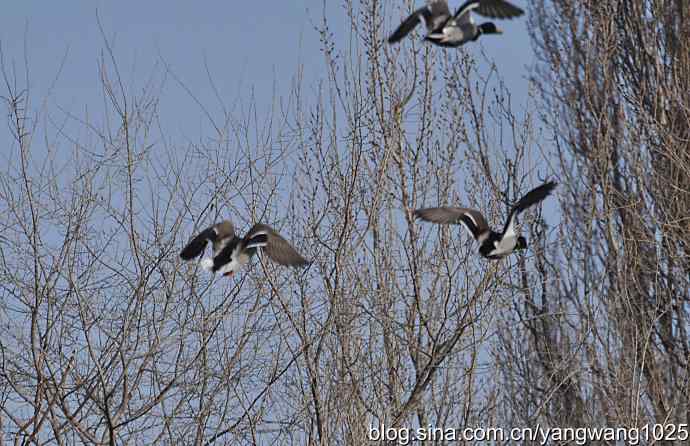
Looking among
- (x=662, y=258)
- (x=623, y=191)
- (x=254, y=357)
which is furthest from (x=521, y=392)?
(x=254, y=357)

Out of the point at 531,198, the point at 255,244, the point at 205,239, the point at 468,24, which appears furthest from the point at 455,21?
the point at 205,239

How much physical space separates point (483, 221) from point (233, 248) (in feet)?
4.45

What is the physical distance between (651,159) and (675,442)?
3.02m

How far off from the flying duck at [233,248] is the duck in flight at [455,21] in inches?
48.6

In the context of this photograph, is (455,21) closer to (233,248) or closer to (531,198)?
(531,198)

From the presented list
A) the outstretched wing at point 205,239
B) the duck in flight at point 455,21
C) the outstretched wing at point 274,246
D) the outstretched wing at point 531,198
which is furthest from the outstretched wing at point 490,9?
the outstretched wing at point 205,239

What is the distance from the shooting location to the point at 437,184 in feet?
23.4

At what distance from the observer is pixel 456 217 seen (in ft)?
19.1

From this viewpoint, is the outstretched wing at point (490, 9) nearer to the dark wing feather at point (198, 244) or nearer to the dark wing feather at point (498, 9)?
the dark wing feather at point (498, 9)

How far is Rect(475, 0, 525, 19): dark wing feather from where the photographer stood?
5.87m

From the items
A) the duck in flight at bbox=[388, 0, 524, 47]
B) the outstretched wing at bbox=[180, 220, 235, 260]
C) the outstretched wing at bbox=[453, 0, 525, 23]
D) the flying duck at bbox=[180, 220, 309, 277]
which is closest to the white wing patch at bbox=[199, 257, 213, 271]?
the flying duck at bbox=[180, 220, 309, 277]

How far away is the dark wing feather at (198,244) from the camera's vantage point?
18.3 feet

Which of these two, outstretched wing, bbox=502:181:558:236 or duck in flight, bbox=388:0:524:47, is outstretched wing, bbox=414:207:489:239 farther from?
duck in flight, bbox=388:0:524:47

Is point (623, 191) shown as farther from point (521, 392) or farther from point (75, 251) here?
point (75, 251)
